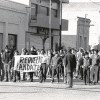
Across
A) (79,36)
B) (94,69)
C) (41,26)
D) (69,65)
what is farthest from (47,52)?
(79,36)

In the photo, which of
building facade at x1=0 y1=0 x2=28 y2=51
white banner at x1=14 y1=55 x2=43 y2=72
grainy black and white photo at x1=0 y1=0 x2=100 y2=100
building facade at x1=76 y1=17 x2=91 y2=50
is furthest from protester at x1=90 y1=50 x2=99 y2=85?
building facade at x1=76 y1=17 x2=91 y2=50

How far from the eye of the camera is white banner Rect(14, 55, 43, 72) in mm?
26567

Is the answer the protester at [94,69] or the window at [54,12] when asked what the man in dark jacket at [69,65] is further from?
the window at [54,12]

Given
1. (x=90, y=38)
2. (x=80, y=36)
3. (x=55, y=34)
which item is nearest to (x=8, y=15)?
(x=55, y=34)

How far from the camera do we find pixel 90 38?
7394cm

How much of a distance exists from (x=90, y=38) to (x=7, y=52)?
161 ft

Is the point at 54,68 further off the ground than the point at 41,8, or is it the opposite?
the point at 41,8

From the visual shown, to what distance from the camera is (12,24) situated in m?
43.8

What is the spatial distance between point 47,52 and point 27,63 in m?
1.36

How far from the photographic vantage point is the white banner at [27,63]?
2657 cm

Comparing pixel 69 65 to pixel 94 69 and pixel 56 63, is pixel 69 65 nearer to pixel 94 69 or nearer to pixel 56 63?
pixel 56 63

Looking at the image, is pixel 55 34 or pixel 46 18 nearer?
pixel 46 18

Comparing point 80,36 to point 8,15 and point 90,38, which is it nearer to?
point 90,38

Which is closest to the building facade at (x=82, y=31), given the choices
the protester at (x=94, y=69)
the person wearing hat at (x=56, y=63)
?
the person wearing hat at (x=56, y=63)
